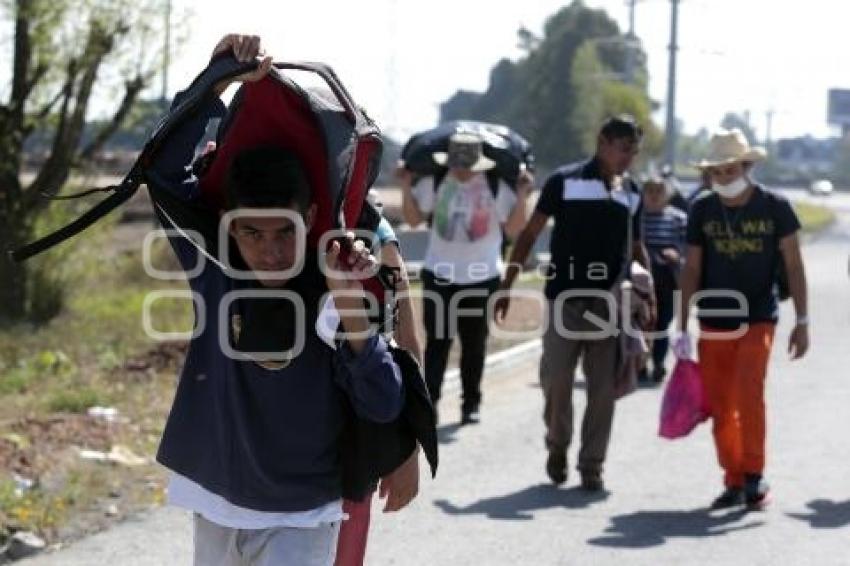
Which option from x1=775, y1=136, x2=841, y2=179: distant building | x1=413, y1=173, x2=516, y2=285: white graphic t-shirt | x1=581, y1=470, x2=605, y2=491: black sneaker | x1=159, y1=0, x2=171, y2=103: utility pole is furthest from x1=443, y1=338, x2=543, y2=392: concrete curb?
x1=775, y1=136, x2=841, y2=179: distant building

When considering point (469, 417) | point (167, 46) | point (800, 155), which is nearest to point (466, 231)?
point (469, 417)

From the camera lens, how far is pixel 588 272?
8453mm

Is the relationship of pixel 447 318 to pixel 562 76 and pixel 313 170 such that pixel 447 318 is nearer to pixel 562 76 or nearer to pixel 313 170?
pixel 313 170

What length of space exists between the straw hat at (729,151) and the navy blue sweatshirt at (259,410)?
462cm

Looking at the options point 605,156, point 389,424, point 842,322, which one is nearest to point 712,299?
point 605,156

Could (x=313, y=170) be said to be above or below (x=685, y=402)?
above

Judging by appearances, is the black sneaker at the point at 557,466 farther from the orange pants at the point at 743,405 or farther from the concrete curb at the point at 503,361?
the concrete curb at the point at 503,361

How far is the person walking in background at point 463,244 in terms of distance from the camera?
10.2 m

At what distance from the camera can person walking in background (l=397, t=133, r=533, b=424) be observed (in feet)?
33.3

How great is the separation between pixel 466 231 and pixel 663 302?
3.84 meters

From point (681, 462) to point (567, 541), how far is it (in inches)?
86.4

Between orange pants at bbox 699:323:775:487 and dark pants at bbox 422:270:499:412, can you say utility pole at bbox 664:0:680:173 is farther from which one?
orange pants at bbox 699:323:775:487

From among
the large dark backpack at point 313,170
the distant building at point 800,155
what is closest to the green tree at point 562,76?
the large dark backpack at point 313,170

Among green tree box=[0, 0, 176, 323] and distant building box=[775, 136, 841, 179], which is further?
distant building box=[775, 136, 841, 179]
